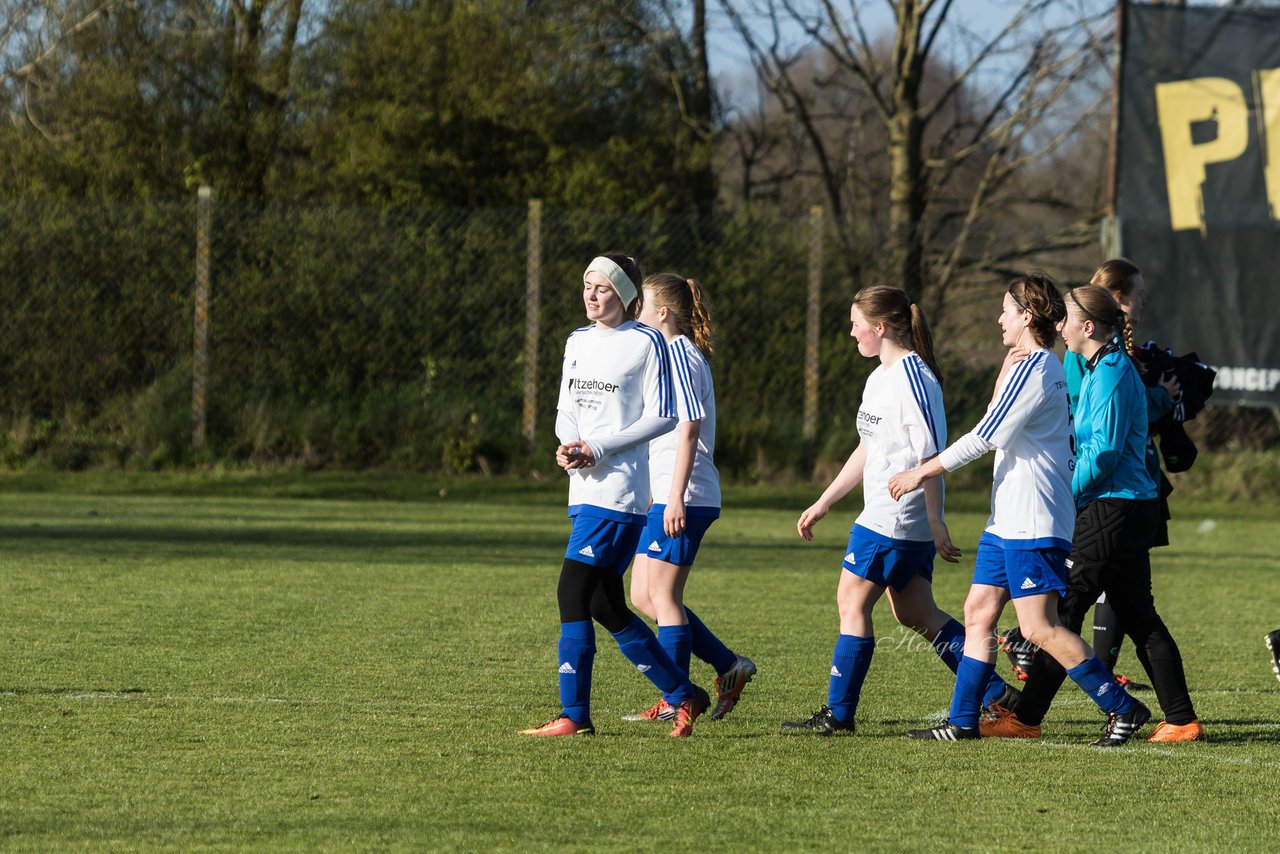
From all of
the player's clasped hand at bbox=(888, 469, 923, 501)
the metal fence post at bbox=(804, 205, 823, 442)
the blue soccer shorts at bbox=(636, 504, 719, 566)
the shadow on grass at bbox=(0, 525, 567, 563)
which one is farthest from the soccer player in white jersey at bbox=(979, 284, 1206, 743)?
the metal fence post at bbox=(804, 205, 823, 442)

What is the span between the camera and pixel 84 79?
2170cm

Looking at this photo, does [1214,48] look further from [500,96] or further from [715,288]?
[500,96]

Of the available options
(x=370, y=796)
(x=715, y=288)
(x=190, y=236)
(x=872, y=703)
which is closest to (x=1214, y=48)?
(x=715, y=288)

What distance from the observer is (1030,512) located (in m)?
5.73

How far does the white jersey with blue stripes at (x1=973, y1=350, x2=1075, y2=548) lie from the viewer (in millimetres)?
5676

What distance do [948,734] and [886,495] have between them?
82 centimetres

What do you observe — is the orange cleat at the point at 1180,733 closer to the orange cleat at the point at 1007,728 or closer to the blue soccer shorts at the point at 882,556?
the orange cleat at the point at 1007,728

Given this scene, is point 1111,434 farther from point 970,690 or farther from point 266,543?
point 266,543

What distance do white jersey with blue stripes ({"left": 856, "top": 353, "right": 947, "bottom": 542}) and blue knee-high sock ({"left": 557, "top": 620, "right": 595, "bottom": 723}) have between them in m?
1.02

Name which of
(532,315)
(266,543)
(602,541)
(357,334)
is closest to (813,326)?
(532,315)

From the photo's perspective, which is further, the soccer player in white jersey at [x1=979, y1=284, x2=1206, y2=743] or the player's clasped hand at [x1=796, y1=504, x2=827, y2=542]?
the player's clasped hand at [x1=796, y1=504, x2=827, y2=542]

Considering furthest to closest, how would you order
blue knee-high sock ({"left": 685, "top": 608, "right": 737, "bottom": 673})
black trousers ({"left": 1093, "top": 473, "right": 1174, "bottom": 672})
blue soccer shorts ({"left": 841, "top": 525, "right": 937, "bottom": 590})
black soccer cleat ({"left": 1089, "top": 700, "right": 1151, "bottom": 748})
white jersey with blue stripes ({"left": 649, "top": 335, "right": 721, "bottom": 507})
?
black trousers ({"left": 1093, "top": 473, "right": 1174, "bottom": 672})
blue knee-high sock ({"left": 685, "top": 608, "right": 737, "bottom": 673})
white jersey with blue stripes ({"left": 649, "top": 335, "right": 721, "bottom": 507})
blue soccer shorts ({"left": 841, "top": 525, "right": 937, "bottom": 590})
black soccer cleat ({"left": 1089, "top": 700, "right": 1151, "bottom": 748})

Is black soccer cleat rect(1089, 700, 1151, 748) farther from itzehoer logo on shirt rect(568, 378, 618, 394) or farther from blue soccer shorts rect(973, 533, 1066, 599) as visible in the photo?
itzehoer logo on shirt rect(568, 378, 618, 394)

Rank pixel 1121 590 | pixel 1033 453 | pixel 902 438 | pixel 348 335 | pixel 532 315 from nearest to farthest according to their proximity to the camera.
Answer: pixel 1033 453 < pixel 902 438 < pixel 1121 590 < pixel 532 315 < pixel 348 335
